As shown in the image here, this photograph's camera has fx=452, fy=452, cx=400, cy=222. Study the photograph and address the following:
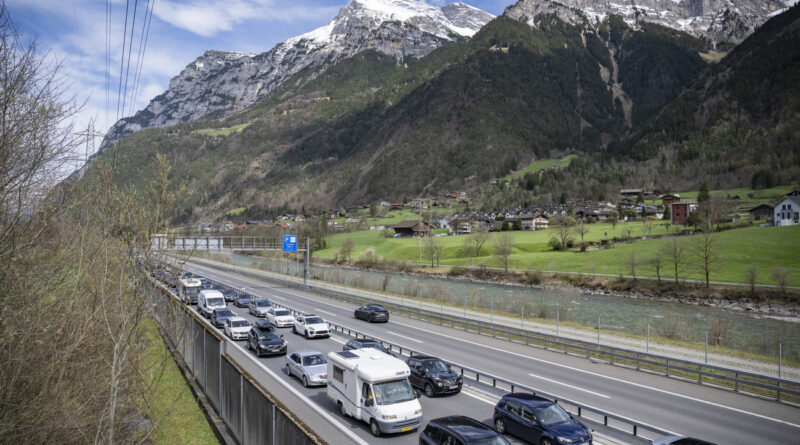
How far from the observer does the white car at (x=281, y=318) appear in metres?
34.8

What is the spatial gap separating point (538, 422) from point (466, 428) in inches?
118

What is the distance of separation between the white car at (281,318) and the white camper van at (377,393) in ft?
63.1

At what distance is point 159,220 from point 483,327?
29.2m

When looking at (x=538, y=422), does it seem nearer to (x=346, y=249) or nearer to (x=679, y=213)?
(x=346, y=249)

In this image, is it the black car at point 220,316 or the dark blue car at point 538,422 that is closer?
the dark blue car at point 538,422

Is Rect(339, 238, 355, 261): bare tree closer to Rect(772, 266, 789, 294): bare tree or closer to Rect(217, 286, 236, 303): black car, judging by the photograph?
Rect(217, 286, 236, 303): black car

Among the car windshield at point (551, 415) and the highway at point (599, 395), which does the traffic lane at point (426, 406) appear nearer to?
the highway at point (599, 395)

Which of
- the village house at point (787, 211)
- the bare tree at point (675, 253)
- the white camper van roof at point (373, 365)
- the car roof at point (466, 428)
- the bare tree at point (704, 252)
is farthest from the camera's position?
the village house at point (787, 211)

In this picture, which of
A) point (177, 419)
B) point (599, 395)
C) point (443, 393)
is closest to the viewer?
point (177, 419)

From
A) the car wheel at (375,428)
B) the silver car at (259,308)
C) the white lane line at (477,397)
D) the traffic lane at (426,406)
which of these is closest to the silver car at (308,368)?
the traffic lane at (426,406)

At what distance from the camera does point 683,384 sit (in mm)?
21203

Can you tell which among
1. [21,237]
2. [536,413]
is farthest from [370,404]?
[21,237]

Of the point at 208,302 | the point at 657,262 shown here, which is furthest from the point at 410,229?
the point at 208,302

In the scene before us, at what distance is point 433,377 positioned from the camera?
18406 mm
